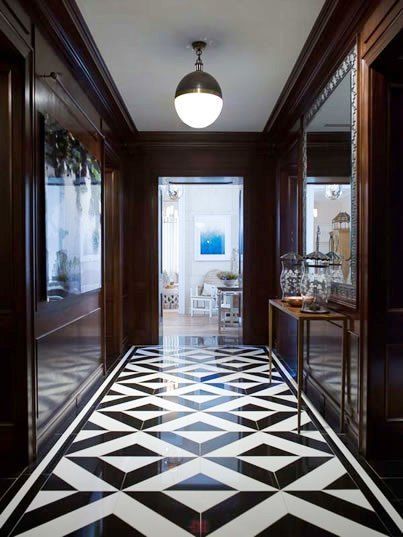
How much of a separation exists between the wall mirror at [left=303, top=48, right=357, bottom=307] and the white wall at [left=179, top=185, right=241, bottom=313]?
7.05 m

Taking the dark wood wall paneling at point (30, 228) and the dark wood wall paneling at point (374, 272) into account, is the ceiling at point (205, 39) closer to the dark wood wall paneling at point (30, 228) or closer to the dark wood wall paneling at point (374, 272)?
the dark wood wall paneling at point (30, 228)

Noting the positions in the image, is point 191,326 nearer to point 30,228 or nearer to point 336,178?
point 336,178

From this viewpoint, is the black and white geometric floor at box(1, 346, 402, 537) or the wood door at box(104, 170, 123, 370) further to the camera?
the wood door at box(104, 170, 123, 370)

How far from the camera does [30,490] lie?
104 inches

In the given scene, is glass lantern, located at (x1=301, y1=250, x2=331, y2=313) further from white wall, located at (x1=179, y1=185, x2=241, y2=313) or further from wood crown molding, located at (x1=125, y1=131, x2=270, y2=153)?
white wall, located at (x1=179, y1=185, x2=241, y2=313)

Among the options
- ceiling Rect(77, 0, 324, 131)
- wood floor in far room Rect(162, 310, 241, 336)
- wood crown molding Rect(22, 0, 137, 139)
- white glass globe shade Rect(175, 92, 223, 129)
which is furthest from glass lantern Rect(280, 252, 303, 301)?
wood floor in far room Rect(162, 310, 241, 336)

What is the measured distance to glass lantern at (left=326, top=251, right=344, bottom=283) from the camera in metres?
3.72

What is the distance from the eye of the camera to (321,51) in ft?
12.8

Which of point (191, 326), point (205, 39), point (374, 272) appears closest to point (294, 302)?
point (374, 272)

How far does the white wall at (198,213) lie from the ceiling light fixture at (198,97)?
770 cm

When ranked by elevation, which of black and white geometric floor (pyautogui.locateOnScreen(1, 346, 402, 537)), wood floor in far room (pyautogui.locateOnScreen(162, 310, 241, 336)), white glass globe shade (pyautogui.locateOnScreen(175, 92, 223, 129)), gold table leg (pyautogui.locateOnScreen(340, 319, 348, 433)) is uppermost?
white glass globe shade (pyautogui.locateOnScreen(175, 92, 223, 129))

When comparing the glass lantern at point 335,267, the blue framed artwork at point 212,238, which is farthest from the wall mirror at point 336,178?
the blue framed artwork at point 212,238

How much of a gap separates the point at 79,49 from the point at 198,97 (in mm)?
1055

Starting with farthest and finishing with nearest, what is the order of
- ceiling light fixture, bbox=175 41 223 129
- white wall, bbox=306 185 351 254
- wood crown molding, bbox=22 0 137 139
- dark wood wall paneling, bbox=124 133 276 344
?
1. dark wood wall paneling, bbox=124 133 276 344
2. ceiling light fixture, bbox=175 41 223 129
3. white wall, bbox=306 185 351 254
4. wood crown molding, bbox=22 0 137 139
